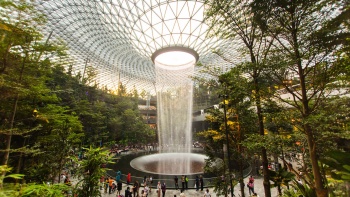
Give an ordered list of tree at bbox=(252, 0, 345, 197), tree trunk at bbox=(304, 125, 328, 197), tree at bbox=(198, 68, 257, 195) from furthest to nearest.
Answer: tree at bbox=(198, 68, 257, 195) < tree trunk at bbox=(304, 125, 328, 197) < tree at bbox=(252, 0, 345, 197)

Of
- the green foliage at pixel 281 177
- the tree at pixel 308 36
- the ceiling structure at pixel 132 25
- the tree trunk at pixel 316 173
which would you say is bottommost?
the green foliage at pixel 281 177

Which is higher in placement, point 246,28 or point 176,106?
point 246,28

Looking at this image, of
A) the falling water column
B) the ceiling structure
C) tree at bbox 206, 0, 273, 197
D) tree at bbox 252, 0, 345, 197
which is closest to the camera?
tree at bbox 252, 0, 345, 197

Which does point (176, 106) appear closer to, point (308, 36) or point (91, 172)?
point (91, 172)

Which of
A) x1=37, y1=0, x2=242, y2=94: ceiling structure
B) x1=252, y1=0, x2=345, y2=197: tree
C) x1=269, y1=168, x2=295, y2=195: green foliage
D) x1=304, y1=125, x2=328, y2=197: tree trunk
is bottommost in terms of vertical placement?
x1=269, y1=168, x2=295, y2=195: green foliage

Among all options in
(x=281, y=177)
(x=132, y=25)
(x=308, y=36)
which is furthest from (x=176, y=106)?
(x=308, y=36)

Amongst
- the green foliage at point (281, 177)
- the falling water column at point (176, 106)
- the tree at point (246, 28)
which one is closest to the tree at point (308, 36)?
the tree at point (246, 28)

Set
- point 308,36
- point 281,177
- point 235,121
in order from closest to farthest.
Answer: point 308,36 < point 281,177 < point 235,121

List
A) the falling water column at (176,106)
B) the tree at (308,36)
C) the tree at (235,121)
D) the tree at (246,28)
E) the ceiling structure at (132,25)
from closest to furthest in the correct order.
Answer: the tree at (308,36) < the tree at (246,28) < the tree at (235,121) < the ceiling structure at (132,25) < the falling water column at (176,106)

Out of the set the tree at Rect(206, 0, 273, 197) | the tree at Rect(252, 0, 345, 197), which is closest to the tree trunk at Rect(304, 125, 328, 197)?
the tree at Rect(252, 0, 345, 197)

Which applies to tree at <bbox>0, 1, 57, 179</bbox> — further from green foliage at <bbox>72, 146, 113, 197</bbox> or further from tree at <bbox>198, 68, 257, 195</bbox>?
tree at <bbox>198, 68, 257, 195</bbox>

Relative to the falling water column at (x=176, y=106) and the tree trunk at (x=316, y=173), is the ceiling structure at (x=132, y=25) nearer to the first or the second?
the falling water column at (x=176, y=106)

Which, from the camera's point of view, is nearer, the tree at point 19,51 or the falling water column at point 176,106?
the tree at point 19,51

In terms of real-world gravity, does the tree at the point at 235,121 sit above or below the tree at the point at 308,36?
below
